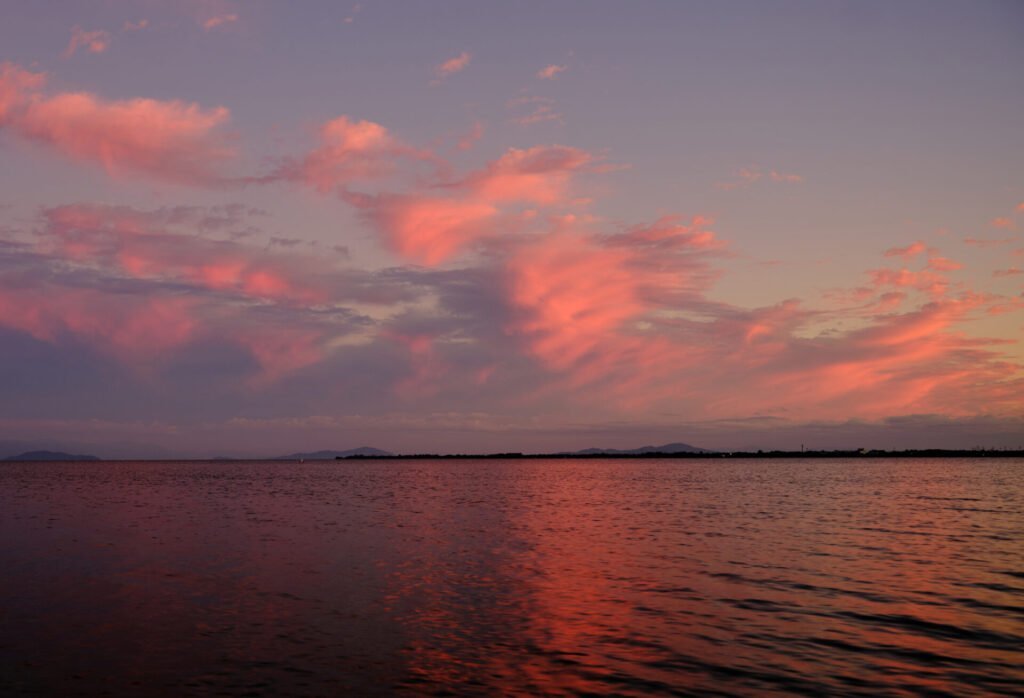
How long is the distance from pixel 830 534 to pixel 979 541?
25.7ft

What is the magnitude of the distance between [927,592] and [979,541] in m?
19.0

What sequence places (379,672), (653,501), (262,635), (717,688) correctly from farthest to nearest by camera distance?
(653,501), (262,635), (379,672), (717,688)

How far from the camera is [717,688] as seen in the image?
56.9 feet

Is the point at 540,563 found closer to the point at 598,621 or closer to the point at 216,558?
the point at 598,621

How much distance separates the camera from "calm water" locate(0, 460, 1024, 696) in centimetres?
1830

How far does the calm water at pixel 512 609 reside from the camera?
60.0 feet

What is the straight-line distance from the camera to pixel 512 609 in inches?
1025

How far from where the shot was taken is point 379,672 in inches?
736

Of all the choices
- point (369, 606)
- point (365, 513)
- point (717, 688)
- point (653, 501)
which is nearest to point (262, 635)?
point (369, 606)

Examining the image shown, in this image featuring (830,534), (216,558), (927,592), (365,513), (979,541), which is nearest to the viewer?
(927,592)

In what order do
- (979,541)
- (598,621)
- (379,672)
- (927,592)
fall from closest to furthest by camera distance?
(379,672) → (598,621) → (927,592) → (979,541)

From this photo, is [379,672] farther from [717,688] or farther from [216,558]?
[216,558]

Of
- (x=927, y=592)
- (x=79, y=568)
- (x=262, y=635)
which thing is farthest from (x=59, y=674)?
(x=927, y=592)

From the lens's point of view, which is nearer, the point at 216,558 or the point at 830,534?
the point at 216,558
